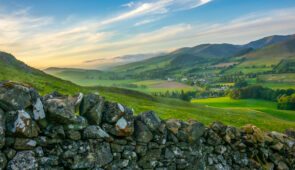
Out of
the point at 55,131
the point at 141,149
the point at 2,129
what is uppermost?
the point at 2,129

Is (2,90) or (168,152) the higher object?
(2,90)

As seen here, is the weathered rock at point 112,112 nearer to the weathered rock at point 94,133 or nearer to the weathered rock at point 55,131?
the weathered rock at point 94,133

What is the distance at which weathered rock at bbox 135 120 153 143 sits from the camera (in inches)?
229

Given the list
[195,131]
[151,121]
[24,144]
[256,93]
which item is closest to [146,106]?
[195,131]

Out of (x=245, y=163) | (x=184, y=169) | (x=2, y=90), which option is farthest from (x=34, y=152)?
(x=245, y=163)

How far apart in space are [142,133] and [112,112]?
1.16m

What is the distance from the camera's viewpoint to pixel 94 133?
507 centimetres

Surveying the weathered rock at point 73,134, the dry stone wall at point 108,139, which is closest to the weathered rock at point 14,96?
the dry stone wall at point 108,139

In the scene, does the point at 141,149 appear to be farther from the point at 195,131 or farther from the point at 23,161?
the point at 23,161

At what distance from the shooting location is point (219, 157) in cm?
738

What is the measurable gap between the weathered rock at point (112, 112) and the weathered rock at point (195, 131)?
8.71ft

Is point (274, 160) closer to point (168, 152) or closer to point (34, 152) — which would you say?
point (168, 152)

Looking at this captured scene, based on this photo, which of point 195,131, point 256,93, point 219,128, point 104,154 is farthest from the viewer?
point 256,93

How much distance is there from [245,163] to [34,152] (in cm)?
773
